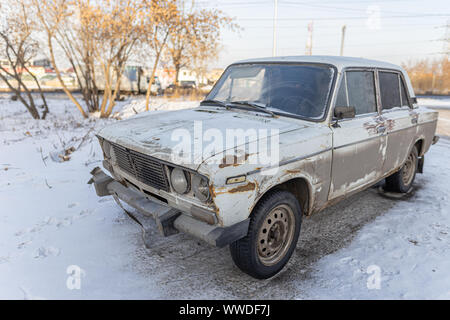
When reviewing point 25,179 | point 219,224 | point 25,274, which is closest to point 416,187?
point 219,224

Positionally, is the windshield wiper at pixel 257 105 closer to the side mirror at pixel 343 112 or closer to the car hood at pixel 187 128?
the car hood at pixel 187 128

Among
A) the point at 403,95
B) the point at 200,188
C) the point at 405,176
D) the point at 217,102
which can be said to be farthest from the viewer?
the point at 405,176

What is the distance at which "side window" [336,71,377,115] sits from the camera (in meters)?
3.53

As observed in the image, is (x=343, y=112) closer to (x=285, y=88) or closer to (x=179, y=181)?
(x=285, y=88)

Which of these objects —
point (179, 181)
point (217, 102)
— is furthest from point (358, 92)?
point (179, 181)

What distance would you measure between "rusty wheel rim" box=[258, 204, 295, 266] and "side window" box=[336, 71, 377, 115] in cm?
138

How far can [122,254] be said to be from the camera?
331 cm

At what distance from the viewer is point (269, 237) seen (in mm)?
3018

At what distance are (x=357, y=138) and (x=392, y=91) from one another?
1413 mm

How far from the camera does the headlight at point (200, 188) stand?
8.15 feet

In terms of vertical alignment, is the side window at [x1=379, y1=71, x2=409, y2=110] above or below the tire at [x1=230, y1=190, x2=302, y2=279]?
above

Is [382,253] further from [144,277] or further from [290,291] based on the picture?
[144,277]

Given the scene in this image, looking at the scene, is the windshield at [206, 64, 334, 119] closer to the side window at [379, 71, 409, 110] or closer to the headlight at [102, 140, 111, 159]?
the side window at [379, 71, 409, 110]

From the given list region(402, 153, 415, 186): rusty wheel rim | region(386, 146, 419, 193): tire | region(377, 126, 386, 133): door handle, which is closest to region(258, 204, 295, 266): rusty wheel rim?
region(377, 126, 386, 133): door handle
